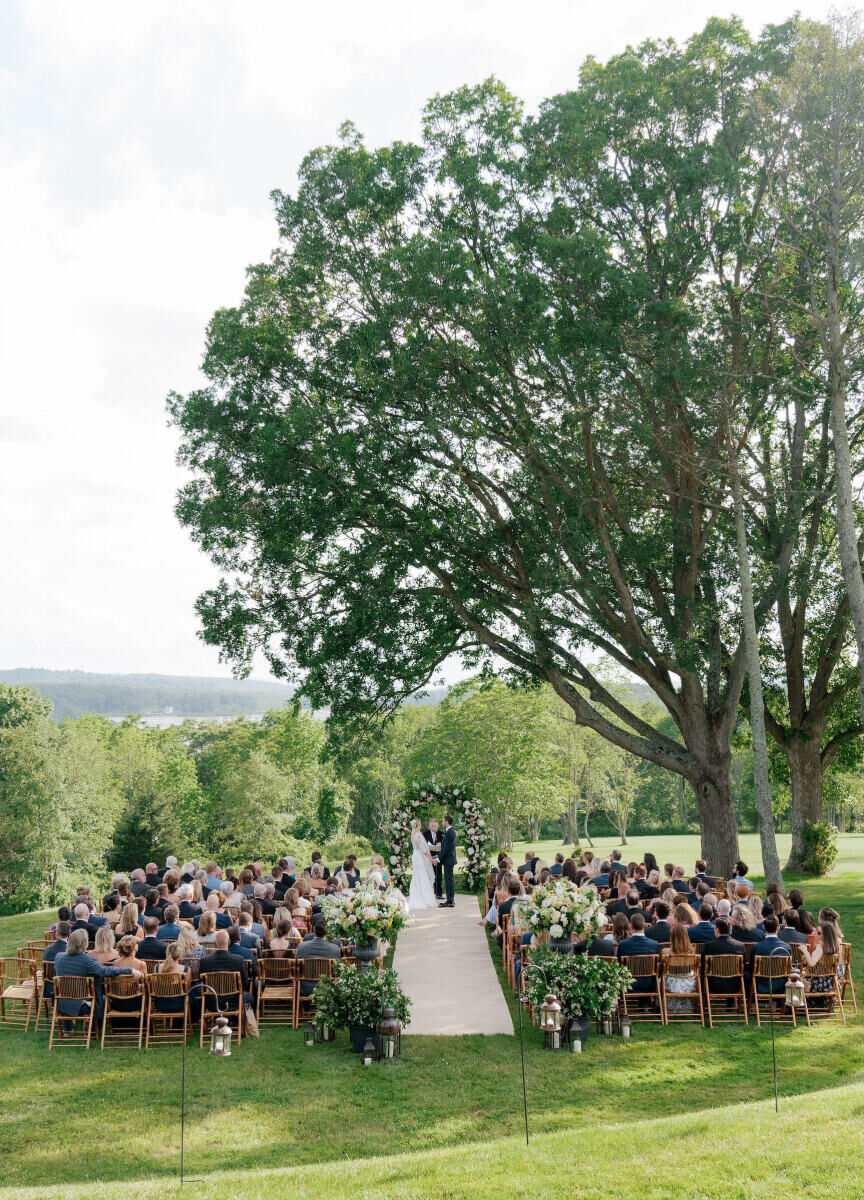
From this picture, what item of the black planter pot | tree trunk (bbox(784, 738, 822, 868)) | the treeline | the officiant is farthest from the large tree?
the treeline

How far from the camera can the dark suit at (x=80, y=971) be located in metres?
11.2

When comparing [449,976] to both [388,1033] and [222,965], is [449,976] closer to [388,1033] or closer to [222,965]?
[388,1033]

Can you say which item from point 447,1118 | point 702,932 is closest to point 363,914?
point 447,1118

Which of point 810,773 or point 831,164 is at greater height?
point 831,164

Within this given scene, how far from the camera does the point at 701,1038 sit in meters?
11.1

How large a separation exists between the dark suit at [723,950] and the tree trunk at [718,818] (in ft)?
25.5

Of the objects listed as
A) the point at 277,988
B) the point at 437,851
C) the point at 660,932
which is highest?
the point at 437,851

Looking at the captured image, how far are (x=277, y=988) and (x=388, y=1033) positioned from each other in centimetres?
264

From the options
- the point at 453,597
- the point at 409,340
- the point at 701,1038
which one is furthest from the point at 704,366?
the point at 701,1038

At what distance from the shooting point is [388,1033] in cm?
1039

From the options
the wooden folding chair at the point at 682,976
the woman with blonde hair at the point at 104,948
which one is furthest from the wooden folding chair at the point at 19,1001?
the wooden folding chair at the point at 682,976

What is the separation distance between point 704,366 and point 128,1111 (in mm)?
13949

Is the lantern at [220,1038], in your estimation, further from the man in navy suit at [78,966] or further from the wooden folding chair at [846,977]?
the wooden folding chair at [846,977]

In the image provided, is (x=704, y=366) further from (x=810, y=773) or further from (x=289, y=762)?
(x=289, y=762)
